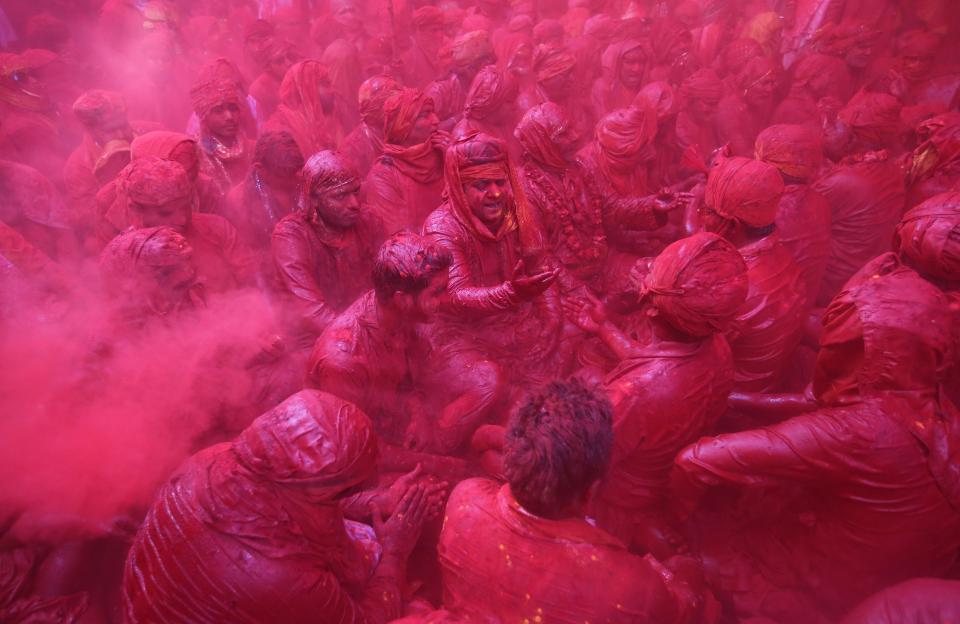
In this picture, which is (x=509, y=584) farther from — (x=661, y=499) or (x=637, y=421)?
(x=661, y=499)


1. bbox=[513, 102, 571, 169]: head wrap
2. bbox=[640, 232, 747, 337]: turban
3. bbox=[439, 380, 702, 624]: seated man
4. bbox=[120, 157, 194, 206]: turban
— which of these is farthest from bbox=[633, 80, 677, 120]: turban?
bbox=[439, 380, 702, 624]: seated man

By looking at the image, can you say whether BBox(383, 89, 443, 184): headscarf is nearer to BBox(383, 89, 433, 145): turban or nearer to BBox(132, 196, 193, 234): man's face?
BBox(383, 89, 433, 145): turban

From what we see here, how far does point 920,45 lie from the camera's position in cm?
879

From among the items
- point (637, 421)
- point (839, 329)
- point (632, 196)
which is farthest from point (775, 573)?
point (632, 196)

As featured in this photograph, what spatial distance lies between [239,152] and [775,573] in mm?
6859

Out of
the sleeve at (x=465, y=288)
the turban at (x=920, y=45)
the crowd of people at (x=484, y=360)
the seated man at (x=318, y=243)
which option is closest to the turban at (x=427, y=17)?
the crowd of people at (x=484, y=360)

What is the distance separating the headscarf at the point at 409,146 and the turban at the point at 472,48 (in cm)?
260

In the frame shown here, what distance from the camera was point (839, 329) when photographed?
8.18ft

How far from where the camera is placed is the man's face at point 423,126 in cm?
567

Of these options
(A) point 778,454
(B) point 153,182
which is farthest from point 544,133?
(A) point 778,454

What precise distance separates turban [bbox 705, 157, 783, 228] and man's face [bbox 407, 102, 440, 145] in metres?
3.08

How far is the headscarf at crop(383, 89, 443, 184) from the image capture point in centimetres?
557

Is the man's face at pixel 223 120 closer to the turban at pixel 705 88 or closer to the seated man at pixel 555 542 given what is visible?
the seated man at pixel 555 542

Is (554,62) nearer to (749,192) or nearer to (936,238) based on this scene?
(749,192)
